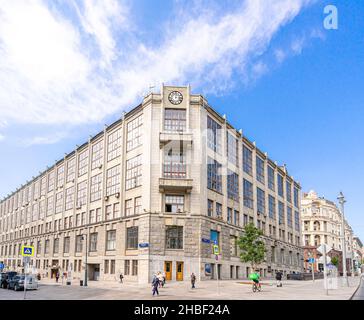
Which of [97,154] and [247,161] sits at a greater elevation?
[97,154]

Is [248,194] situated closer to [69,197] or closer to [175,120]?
[175,120]

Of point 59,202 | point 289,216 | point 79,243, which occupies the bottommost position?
point 79,243

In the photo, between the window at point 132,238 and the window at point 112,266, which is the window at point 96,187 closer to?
the window at point 112,266

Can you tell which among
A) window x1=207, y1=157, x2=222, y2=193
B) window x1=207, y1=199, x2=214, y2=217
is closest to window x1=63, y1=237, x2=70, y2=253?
window x1=207, y1=199, x2=214, y2=217

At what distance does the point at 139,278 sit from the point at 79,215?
23.7 metres

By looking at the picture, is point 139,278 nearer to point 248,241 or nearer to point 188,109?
point 248,241

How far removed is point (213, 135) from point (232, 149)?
7767mm

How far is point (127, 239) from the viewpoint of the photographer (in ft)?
170

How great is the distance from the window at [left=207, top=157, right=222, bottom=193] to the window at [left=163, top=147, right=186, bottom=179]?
4.39 meters

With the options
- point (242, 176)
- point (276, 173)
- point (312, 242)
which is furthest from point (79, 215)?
point (312, 242)

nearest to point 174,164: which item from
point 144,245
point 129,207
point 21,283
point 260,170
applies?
point 129,207

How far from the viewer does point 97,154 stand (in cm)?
6444

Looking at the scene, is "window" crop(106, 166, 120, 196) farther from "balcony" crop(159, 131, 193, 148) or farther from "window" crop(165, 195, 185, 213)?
"balcony" crop(159, 131, 193, 148)

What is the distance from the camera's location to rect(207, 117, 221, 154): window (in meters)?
53.8
